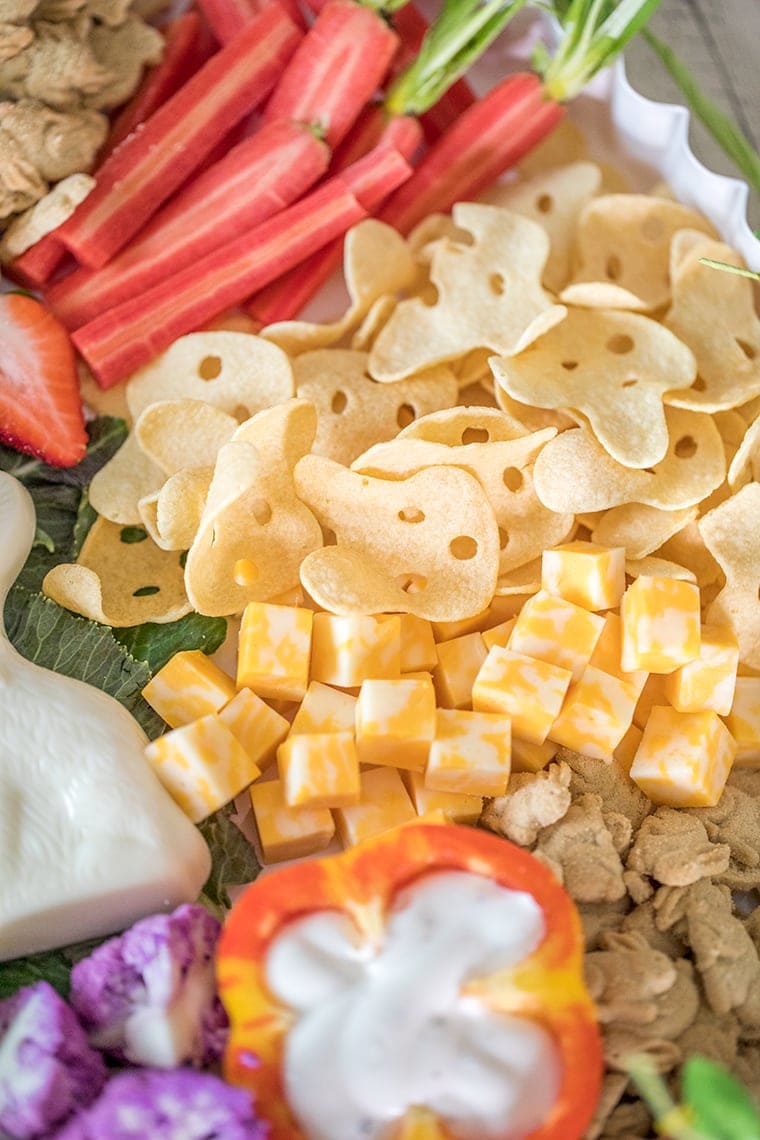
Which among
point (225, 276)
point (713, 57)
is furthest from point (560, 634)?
point (713, 57)

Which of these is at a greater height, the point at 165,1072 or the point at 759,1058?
the point at 165,1072

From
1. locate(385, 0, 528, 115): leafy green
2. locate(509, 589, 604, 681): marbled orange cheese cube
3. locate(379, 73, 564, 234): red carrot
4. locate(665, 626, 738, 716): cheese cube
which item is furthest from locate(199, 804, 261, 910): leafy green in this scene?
locate(385, 0, 528, 115): leafy green

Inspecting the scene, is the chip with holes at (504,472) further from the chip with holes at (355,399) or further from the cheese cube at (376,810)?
the cheese cube at (376,810)

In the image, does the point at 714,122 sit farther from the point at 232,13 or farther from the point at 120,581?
the point at 120,581

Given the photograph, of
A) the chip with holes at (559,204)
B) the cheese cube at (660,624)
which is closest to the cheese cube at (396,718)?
the cheese cube at (660,624)

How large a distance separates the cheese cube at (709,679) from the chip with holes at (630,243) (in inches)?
19.1

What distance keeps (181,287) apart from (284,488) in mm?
328

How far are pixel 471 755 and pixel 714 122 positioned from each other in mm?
1000

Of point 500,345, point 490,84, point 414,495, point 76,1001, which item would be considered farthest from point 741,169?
point 76,1001

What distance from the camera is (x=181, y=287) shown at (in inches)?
56.0

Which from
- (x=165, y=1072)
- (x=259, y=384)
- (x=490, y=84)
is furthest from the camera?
(x=490, y=84)

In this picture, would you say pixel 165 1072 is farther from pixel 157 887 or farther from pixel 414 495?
pixel 414 495

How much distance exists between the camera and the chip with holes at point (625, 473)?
1.26 metres

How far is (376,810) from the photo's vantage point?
1158 mm
